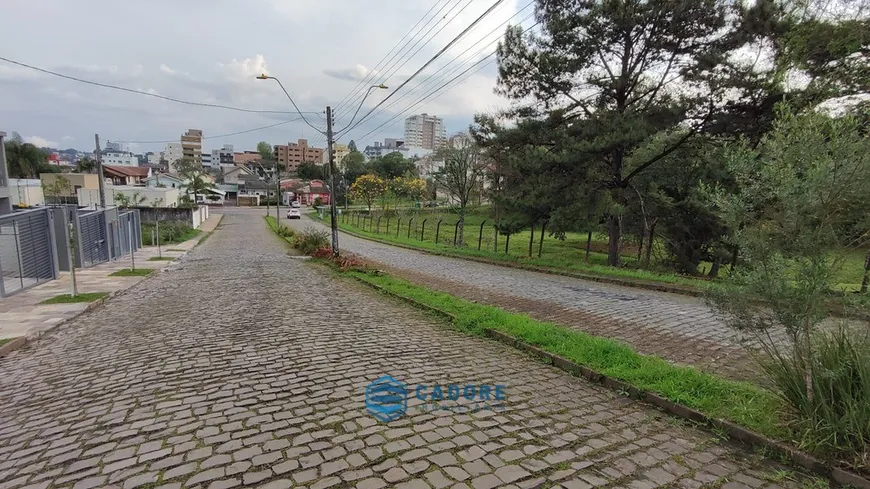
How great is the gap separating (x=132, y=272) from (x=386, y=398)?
13349mm

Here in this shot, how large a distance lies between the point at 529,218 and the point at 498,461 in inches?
576

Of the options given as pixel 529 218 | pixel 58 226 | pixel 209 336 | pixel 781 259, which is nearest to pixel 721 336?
pixel 781 259

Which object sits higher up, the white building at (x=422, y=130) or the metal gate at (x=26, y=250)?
the white building at (x=422, y=130)

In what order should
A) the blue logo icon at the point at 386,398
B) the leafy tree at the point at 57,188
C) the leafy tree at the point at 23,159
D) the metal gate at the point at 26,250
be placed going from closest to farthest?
the blue logo icon at the point at 386,398, the metal gate at the point at 26,250, the leafy tree at the point at 57,188, the leafy tree at the point at 23,159

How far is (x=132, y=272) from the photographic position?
13742 mm

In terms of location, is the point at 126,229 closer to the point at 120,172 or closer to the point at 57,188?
the point at 57,188

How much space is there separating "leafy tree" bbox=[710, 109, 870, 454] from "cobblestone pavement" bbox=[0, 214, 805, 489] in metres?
0.66

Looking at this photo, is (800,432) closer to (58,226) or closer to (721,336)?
(721,336)

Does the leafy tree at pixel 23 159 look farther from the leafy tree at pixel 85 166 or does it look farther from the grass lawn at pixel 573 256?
the grass lawn at pixel 573 256

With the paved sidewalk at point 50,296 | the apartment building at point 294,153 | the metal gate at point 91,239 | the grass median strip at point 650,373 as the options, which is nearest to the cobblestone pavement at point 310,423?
the grass median strip at point 650,373

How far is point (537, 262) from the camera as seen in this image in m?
16.1

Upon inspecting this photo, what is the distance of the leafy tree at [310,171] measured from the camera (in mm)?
98794

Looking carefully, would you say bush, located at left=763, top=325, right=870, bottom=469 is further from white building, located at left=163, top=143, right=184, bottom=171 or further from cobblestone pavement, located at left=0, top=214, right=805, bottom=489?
white building, located at left=163, top=143, right=184, bottom=171

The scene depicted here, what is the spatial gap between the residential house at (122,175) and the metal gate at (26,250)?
5487 centimetres
